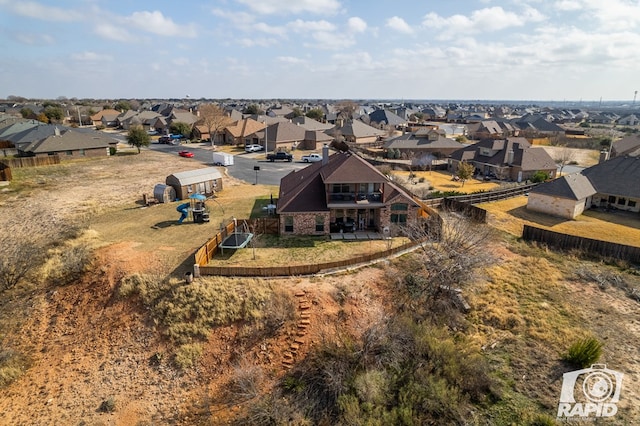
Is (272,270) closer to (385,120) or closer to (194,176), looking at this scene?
(194,176)

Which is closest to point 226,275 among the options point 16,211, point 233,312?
point 233,312

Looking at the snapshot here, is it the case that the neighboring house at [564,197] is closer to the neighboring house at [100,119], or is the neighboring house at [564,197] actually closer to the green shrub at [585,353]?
the green shrub at [585,353]

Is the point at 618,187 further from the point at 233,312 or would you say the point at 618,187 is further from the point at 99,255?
the point at 99,255

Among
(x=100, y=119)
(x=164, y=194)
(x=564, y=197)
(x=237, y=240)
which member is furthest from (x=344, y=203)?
(x=100, y=119)

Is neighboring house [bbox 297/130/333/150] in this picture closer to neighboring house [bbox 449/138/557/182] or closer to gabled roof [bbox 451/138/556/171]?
gabled roof [bbox 451/138/556/171]

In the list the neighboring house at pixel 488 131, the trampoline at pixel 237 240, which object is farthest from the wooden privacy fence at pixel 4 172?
the neighboring house at pixel 488 131

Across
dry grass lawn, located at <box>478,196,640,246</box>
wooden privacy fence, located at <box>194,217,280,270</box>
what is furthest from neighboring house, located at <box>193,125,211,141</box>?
dry grass lawn, located at <box>478,196,640,246</box>
